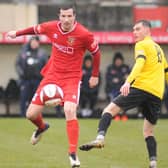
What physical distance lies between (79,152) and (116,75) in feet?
29.0

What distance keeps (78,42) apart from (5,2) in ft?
38.0

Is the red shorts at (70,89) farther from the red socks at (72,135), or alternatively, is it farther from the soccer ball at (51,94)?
the red socks at (72,135)

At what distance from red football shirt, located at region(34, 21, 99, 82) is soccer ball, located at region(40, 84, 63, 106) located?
12cm

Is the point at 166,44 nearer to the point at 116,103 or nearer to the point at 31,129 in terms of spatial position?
the point at 31,129

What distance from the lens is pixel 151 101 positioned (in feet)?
34.4

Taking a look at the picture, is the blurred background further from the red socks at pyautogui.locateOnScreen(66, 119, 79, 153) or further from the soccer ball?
the red socks at pyautogui.locateOnScreen(66, 119, 79, 153)

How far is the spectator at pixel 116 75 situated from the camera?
2106 centimetres

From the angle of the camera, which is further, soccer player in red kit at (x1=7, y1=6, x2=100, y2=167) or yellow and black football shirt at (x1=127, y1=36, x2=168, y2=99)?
soccer player in red kit at (x1=7, y1=6, x2=100, y2=167)

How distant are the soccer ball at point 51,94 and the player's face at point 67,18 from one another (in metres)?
0.90

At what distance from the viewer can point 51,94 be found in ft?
35.1

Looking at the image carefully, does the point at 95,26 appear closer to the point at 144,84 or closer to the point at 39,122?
the point at 39,122

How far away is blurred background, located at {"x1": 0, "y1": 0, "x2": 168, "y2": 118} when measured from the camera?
21.6 metres

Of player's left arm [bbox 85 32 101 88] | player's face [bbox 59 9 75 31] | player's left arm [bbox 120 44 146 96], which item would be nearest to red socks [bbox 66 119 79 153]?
player's left arm [bbox 120 44 146 96]

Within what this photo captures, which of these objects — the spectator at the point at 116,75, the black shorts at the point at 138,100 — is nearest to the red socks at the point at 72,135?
the black shorts at the point at 138,100
